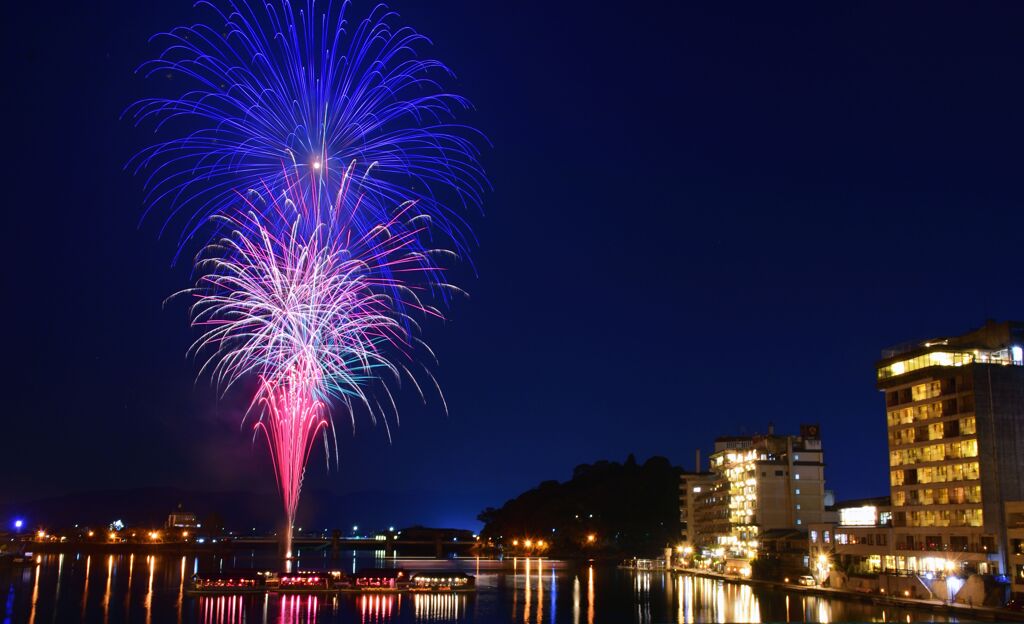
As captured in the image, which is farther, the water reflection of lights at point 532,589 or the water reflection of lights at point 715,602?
the water reflection of lights at point 532,589

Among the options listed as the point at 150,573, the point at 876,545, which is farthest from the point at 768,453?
the point at 150,573

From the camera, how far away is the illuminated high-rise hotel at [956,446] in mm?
64312

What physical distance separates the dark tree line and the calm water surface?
49297 millimetres

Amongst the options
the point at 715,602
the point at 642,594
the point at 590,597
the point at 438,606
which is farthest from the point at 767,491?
the point at 438,606

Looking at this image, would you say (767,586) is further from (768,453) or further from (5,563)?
(5,563)

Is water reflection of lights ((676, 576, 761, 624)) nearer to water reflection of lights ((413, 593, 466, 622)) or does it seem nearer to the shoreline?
the shoreline

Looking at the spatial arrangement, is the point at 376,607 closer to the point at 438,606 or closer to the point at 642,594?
the point at 438,606

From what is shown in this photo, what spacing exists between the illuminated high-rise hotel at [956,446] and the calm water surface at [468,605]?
25.5ft

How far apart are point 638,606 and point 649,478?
8286 cm

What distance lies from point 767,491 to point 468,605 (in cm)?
4648

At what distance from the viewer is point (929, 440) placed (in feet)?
234

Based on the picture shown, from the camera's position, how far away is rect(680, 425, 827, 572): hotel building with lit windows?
10512cm

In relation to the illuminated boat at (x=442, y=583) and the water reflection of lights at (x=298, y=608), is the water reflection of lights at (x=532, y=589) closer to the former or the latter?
the illuminated boat at (x=442, y=583)

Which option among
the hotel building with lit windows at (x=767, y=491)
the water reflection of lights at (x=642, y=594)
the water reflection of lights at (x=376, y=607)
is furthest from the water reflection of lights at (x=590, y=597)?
the hotel building with lit windows at (x=767, y=491)
